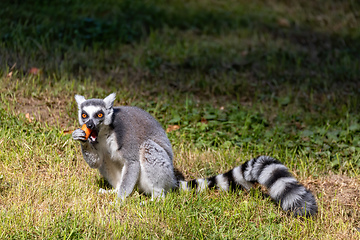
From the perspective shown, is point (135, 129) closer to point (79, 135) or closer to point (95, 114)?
point (95, 114)

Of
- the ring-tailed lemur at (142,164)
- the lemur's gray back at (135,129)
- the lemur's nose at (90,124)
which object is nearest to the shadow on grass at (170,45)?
the lemur's gray back at (135,129)

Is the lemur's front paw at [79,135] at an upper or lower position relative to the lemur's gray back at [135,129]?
upper

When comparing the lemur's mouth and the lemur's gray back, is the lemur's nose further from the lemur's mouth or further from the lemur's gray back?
the lemur's gray back

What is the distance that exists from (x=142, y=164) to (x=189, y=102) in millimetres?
2298

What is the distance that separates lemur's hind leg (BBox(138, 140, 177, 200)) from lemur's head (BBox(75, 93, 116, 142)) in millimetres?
475

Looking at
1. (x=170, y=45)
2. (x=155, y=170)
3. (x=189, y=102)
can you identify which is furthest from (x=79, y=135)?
(x=170, y=45)

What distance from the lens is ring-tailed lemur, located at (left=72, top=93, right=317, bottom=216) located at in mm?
3982

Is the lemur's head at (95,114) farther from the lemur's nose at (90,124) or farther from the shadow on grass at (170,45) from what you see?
the shadow on grass at (170,45)

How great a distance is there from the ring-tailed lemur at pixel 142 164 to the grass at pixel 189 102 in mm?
159

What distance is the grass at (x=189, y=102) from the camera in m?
3.96

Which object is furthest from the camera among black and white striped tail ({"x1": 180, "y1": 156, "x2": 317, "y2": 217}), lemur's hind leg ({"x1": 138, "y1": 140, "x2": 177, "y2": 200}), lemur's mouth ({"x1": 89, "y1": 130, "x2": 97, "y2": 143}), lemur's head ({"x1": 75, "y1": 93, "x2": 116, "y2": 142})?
lemur's hind leg ({"x1": 138, "y1": 140, "x2": 177, "y2": 200})

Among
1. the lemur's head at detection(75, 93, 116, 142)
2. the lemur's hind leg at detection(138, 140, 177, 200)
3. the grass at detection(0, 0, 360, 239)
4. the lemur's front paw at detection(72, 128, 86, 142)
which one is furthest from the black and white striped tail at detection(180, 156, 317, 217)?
the lemur's front paw at detection(72, 128, 86, 142)

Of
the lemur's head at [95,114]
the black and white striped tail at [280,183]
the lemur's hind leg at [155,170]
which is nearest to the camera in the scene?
the black and white striped tail at [280,183]

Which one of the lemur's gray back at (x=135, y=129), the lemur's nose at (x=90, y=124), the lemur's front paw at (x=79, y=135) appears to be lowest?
the lemur's gray back at (x=135, y=129)
